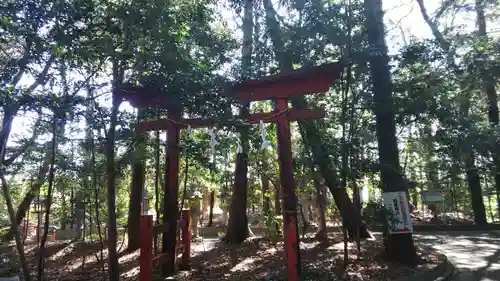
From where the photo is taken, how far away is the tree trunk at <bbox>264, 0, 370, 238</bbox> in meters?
7.46

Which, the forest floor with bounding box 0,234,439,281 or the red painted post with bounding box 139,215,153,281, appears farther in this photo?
the forest floor with bounding box 0,234,439,281

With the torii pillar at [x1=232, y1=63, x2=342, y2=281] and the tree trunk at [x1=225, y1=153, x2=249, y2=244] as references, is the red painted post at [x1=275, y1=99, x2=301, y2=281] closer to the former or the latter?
the torii pillar at [x1=232, y1=63, x2=342, y2=281]

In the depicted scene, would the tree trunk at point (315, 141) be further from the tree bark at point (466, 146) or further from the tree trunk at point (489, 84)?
the tree trunk at point (489, 84)

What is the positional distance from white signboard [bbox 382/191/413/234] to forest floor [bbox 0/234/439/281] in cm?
86

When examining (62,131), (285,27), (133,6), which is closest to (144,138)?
(62,131)

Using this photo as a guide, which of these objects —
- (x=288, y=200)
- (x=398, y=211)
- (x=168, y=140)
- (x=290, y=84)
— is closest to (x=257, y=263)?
(x=288, y=200)

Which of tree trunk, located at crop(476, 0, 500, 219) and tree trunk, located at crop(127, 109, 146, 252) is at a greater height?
tree trunk, located at crop(476, 0, 500, 219)

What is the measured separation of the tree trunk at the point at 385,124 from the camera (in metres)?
7.95

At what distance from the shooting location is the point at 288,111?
6.81 meters

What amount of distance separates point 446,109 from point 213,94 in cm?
580

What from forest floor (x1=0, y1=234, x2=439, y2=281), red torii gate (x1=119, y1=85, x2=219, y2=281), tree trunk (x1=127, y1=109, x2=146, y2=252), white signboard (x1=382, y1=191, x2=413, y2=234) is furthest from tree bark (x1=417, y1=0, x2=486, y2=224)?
tree trunk (x1=127, y1=109, x2=146, y2=252)

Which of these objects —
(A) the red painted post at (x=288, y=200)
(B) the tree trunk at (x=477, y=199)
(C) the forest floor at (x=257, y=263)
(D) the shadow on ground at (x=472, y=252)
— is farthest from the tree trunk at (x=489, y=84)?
(A) the red painted post at (x=288, y=200)

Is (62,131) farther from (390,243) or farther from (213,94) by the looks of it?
(390,243)

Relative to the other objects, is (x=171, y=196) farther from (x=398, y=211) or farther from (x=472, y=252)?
(x=472, y=252)
